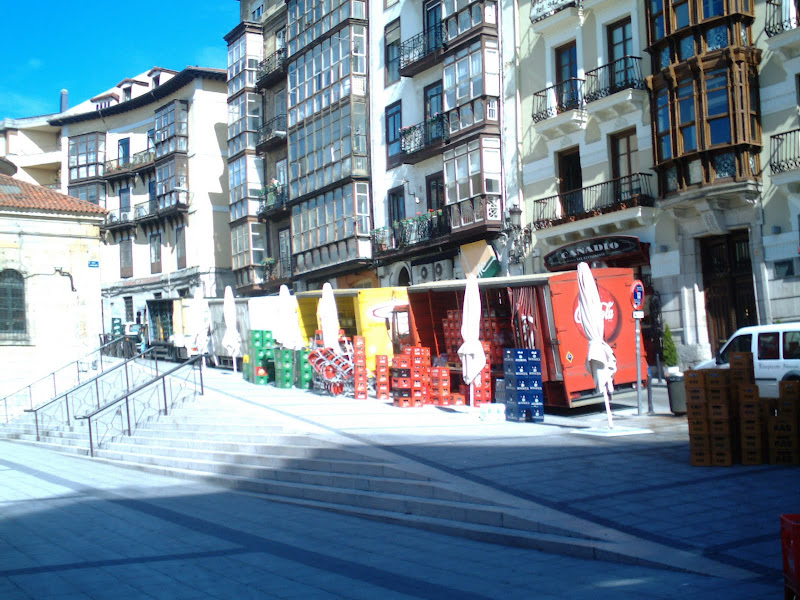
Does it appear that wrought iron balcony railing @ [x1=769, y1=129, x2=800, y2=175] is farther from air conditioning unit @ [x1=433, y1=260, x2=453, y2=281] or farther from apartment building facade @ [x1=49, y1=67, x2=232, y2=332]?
apartment building facade @ [x1=49, y1=67, x2=232, y2=332]

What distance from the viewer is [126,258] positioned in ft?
171

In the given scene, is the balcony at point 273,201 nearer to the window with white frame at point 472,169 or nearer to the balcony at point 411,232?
the balcony at point 411,232

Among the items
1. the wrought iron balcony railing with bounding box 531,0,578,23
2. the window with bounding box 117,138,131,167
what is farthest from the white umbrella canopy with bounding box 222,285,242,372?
the window with bounding box 117,138,131,167

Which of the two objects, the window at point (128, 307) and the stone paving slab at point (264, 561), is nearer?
the stone paving slab at point (264, 561)

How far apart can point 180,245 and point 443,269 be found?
24085mm

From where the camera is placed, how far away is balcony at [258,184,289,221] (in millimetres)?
39062

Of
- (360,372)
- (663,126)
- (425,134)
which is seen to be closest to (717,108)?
(663,126)

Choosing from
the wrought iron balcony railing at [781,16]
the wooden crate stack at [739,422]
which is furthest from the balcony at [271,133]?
the wooden crate stack at [739,422]

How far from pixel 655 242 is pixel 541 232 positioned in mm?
4009

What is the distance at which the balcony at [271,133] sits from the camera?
39438 mm

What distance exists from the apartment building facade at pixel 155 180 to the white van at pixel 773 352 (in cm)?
3454

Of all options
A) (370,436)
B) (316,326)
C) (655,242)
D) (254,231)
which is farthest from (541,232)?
(254,231)

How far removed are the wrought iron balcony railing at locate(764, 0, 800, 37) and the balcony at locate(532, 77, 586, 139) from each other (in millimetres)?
5810

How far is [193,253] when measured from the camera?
46594 millimetres
